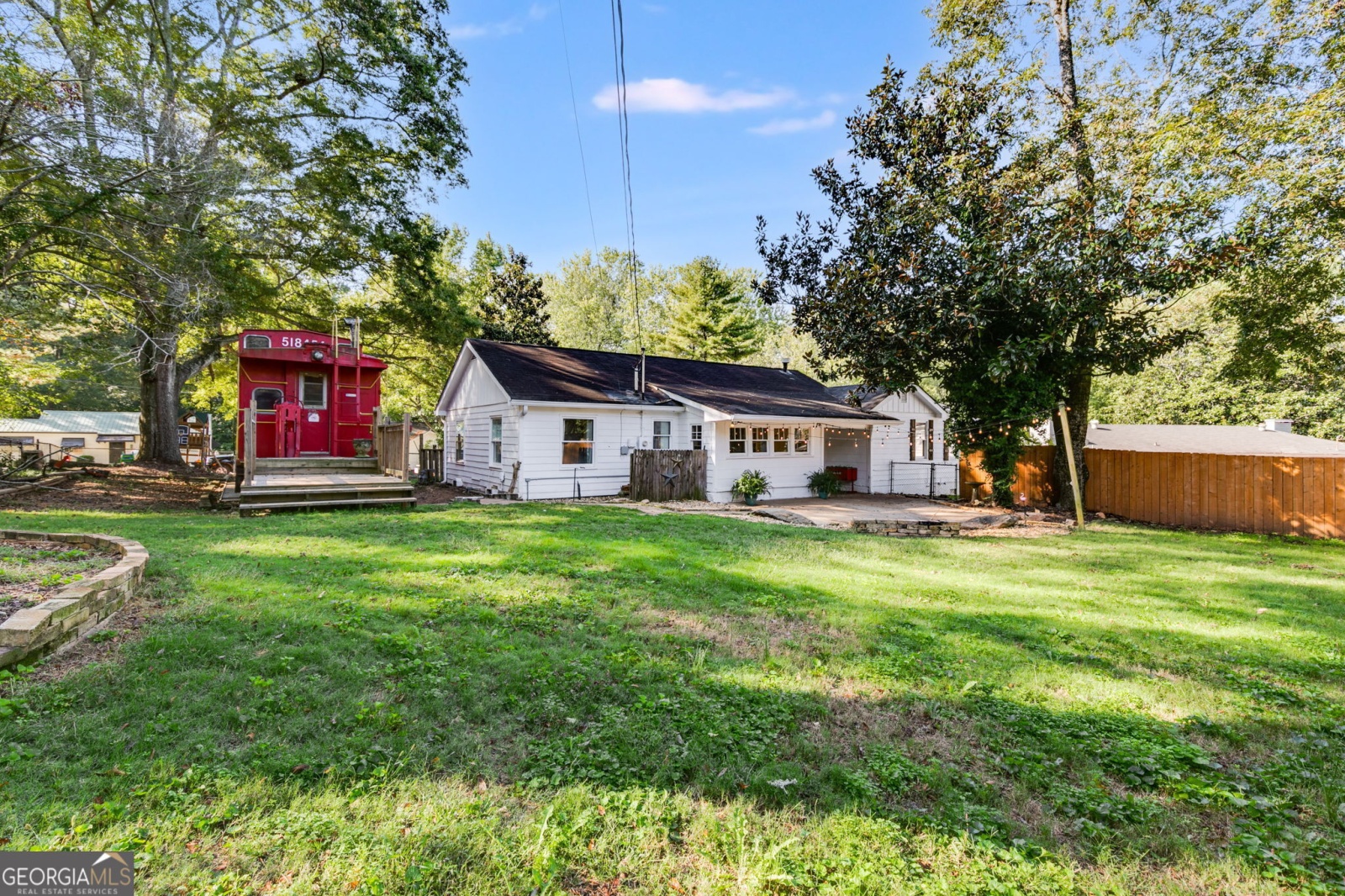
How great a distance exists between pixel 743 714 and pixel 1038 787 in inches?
56.9

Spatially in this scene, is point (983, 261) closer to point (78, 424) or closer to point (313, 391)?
point (313, 391)

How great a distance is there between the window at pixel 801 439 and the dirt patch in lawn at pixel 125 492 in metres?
14.6

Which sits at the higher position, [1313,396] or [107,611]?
[1313,396]

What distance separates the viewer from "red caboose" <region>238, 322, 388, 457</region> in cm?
1194

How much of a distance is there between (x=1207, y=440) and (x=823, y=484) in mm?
21730

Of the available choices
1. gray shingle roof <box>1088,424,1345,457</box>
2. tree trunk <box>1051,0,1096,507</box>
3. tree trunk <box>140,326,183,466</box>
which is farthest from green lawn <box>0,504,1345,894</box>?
gray shingle roof <box>1088,424,1345,457</box>

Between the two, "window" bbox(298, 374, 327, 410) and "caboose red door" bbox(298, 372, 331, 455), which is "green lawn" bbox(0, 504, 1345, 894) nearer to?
"caboose red door" bbox(298, 372, 331, 455)

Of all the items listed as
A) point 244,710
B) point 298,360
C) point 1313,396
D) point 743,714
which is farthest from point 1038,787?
point 1313,396

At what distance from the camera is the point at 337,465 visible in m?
12.1

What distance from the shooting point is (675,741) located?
2.96 metres

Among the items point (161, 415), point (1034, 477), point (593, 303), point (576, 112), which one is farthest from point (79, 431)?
point (1034, 477)

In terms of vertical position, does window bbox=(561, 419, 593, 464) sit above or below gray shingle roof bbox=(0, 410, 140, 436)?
below

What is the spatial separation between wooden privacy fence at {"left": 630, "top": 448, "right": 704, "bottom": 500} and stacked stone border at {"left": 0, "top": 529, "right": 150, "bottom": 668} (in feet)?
33.8

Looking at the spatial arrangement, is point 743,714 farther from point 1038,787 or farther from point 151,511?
Answer: point 151,511
